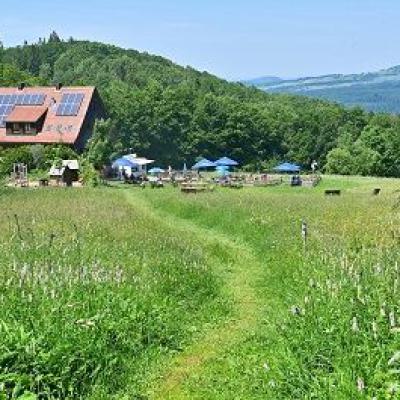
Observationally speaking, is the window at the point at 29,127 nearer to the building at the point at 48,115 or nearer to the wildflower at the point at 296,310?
the building at the point at 48,115

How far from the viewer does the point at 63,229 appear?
17750mm

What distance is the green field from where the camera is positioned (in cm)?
770

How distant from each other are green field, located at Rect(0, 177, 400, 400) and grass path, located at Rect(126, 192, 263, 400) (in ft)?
0.09

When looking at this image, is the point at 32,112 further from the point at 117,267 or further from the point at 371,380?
the point at 371,380

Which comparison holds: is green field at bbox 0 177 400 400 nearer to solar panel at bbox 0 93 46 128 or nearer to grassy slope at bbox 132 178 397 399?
grassy slope at bbox 132 178 397 399

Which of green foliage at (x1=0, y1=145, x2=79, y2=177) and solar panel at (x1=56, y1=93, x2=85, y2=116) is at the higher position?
solar panel at (x1=56, y1=93, x2=85, y2=116)

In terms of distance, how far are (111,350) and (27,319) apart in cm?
107

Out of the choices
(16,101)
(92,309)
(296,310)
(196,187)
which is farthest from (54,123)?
(296,310)

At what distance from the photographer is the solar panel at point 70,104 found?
6709 cm

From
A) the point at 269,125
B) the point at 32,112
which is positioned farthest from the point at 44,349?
the point at 269,125

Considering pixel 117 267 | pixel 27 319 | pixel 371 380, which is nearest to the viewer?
pixel 371 380

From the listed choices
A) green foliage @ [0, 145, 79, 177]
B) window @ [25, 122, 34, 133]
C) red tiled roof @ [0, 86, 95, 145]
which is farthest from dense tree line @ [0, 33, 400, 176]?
green foliage @ [0, 145, 79, 177]

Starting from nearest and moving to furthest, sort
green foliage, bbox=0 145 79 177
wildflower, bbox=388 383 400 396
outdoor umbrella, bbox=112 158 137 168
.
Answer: wildflower, bbox=388 383 400 396 → green foliage, bbox=0 145 79 177 → outdoor umbrella, bbox=112 158 137 168

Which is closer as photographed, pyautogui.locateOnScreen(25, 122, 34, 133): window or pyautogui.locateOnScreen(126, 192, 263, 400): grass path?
pyautogui.locateOnScreen(126, 192, 263, 400): grass path
